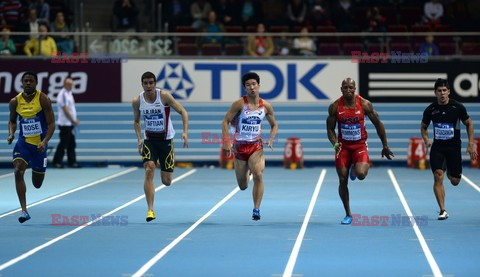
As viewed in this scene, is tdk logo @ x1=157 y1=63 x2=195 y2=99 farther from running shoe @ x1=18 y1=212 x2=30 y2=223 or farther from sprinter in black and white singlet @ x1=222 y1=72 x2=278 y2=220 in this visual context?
running shoe @ x1=18 y1=212 x2=30 y2=223

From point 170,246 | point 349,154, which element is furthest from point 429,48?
point 170,246

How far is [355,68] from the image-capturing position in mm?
25047

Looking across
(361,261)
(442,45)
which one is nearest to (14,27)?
(442,45)

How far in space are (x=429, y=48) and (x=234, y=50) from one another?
4.77 meters

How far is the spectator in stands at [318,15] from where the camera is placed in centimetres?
2559

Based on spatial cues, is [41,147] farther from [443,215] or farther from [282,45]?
[282,45]

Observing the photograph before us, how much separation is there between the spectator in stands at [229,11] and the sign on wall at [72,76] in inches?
118

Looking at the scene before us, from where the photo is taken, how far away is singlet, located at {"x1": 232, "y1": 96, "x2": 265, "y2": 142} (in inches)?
545

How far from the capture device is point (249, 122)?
13.9 meters

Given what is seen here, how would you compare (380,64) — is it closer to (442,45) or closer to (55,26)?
(442,45)

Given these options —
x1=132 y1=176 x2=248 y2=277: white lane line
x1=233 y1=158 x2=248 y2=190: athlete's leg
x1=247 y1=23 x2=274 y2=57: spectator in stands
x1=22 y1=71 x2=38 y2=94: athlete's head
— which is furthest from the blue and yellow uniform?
x1=247 y1=23 x2=274 y2=57: spectator in stands

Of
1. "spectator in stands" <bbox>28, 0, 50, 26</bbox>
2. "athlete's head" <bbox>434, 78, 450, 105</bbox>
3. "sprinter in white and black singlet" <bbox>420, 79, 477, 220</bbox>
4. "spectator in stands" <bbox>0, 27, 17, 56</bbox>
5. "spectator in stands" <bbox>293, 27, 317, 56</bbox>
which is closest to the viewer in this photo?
"athlete's head" <bbox>434, 78, 450, 105</bbox>

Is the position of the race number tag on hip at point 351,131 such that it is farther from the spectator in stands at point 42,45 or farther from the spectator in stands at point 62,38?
the spectator in stands at point 42,45

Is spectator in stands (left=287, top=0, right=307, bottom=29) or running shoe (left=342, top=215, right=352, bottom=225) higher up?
spectator in stands (left=287, top=0, right=307, bottom=29)
